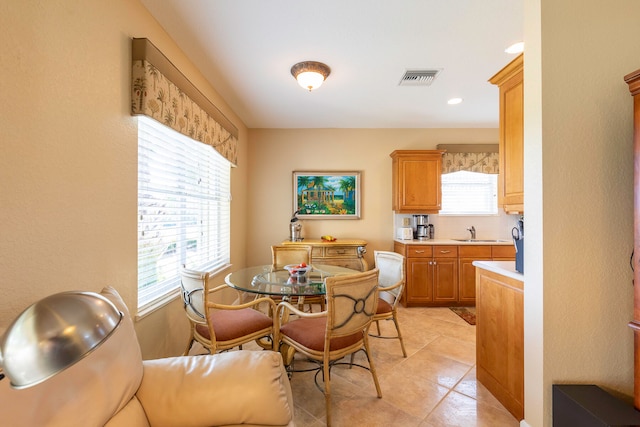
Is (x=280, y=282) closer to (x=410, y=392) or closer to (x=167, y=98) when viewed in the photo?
(x=410, y=392)

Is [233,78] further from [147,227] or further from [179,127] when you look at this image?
[147,227]

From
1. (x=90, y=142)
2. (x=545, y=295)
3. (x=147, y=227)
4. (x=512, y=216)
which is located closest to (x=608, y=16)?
(x=545, y=295)

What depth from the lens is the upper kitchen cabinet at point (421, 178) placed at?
3998mm

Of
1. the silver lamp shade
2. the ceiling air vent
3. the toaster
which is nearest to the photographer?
the silver lamp shade

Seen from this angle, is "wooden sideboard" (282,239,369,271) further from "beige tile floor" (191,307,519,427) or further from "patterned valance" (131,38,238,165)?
"patterned valance" (131,38,238,165)

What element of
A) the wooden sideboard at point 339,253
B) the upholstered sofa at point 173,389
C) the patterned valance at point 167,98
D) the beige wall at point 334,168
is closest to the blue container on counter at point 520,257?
the upholstered sofa at point 173,389

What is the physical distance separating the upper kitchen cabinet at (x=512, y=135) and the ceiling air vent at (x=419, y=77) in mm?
743

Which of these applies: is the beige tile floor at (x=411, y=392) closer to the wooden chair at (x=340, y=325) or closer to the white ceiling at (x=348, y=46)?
the wooden chair at (x=340, y=325)

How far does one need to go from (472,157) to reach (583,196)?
3161mm

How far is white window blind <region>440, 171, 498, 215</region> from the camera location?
437cm

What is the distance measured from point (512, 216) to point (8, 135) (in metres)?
5.40

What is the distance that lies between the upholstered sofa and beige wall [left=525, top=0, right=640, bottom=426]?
145 cm

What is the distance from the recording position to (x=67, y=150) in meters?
1.28

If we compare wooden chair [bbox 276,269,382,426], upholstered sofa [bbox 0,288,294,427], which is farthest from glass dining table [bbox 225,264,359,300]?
upholstered sofa [bbox 0,288,294,427]
